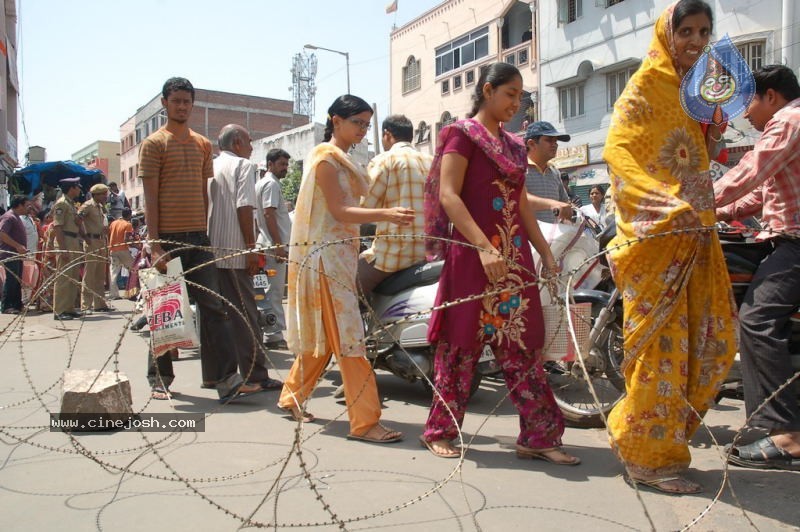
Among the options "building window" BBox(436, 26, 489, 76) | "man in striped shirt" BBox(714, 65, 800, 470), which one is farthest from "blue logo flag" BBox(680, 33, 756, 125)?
"building window" BBox(436, 26, 489, 76)

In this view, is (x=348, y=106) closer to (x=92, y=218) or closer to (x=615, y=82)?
Result: (x=92, y=218)

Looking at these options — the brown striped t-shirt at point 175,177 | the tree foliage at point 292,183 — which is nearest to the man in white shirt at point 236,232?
the brown striped t-shirt at point 175,177

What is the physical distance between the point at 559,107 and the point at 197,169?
63.3 feet

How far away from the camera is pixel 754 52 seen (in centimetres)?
1622

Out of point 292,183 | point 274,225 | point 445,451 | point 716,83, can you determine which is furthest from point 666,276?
point 292,183

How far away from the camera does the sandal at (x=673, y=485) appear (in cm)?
291

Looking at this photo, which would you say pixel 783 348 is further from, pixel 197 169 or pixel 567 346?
pixel 197 169

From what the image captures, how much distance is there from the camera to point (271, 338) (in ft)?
23.5

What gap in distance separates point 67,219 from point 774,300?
943cm

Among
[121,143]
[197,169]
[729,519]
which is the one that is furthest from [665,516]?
[121,143]

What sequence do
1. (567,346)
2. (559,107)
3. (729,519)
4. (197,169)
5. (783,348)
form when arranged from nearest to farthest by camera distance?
(729,519) → (783,348) → (567,346) → (197,169) → (559,107)

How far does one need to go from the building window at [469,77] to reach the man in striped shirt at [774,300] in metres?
26.4

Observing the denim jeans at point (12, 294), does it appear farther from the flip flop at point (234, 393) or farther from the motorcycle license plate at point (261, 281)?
the flip flop at point (234, 393)

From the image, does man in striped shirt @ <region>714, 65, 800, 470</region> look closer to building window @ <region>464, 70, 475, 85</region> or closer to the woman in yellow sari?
the woman in yellow sari
